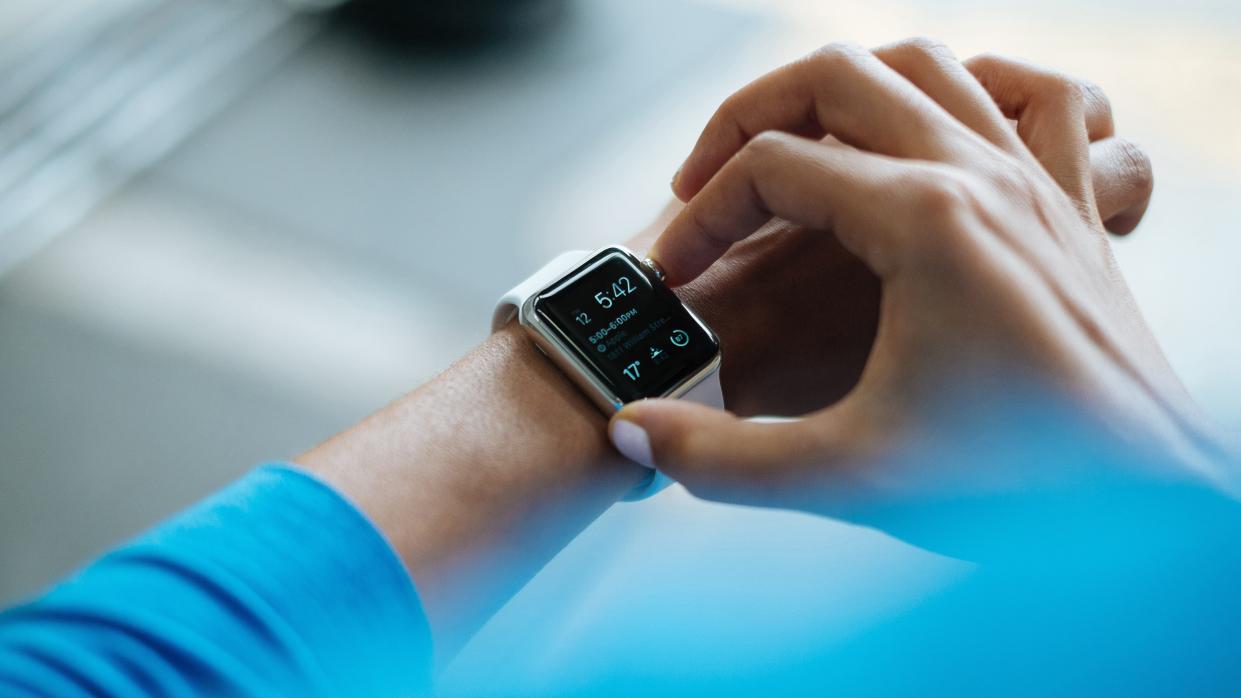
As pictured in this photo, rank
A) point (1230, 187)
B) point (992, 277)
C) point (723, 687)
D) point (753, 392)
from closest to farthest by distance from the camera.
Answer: point (992, 277), point (723, 687), point (753, 392), point (1230, 187)

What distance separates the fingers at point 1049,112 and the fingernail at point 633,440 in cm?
42

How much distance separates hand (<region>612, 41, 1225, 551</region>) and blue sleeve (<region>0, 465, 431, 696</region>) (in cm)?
22

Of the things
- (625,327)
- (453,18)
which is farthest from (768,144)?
(453,18)

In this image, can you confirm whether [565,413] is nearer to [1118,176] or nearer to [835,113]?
[835,113]

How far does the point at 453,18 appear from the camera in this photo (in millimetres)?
1573

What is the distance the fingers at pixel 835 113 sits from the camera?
2.42 feet

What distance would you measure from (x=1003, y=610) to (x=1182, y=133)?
955 mm

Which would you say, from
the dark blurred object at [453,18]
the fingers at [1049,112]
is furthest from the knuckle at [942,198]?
the dark blurred object at [453,18]

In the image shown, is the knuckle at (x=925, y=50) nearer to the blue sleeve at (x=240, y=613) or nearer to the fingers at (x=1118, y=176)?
the fingers at (x=1118, y=176)

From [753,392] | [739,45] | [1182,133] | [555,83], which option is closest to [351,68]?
[555,83]

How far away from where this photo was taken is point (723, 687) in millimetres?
730

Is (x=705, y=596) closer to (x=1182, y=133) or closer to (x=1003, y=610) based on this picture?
(x=1003, y=610)

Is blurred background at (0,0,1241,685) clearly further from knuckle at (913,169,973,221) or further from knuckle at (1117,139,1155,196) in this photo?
knuckle at (913,169,973,221)

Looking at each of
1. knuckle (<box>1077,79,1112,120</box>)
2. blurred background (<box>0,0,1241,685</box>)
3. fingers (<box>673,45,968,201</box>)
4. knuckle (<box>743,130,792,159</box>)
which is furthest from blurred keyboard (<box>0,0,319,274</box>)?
knuckle (<box>1077,79,1112,120</box>)
